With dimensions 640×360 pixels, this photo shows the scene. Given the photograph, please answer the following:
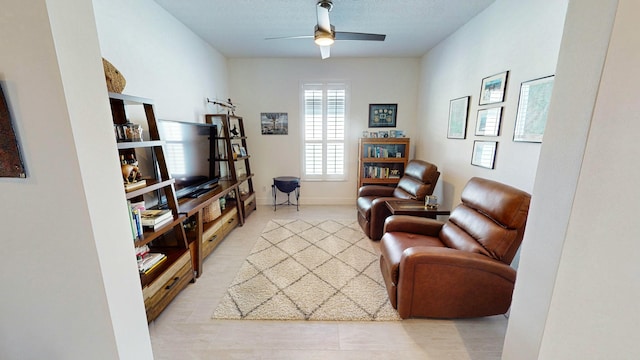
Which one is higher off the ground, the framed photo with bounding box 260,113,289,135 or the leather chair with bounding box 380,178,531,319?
the framed photo with bounding box 260,113,289,135

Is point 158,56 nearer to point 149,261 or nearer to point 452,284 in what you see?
point 149,261

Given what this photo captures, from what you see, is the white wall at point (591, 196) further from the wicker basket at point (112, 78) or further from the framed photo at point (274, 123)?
the framed photo at point (274, 123)

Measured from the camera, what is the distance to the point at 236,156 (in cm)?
375

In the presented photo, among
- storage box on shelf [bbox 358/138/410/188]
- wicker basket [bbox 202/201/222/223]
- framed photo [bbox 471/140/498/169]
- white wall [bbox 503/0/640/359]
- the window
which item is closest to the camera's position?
white wall [bbox 503/0/640/359]

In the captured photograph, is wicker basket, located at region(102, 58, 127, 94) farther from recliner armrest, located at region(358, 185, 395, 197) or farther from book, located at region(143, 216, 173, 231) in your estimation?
recliner armrest, located at region(358, 185, 395, 197)

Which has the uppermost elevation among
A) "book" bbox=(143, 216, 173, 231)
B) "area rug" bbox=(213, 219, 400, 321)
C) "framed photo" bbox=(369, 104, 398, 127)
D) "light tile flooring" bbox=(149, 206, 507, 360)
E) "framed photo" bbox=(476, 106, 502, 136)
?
"framed photo" bbox=(369, 104, 398, 127)

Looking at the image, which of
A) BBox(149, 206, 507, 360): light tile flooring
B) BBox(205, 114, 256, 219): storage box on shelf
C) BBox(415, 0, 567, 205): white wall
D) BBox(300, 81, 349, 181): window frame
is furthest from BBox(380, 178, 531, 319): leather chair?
BBox(300, 81, 349, 181): window frame

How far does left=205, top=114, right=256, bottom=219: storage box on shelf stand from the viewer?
11.4ft

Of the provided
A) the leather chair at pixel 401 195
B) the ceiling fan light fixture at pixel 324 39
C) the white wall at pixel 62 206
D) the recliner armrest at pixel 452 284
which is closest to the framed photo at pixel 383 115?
the leather chair at pixel 401 195

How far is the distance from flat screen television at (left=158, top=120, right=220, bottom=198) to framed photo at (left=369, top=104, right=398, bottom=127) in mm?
2792

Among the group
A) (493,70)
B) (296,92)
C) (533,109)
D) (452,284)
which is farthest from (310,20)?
(452,284)

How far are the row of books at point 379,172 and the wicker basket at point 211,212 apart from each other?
8.26 ft

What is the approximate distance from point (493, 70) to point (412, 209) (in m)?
1.68

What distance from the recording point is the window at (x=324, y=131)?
14.5ft
